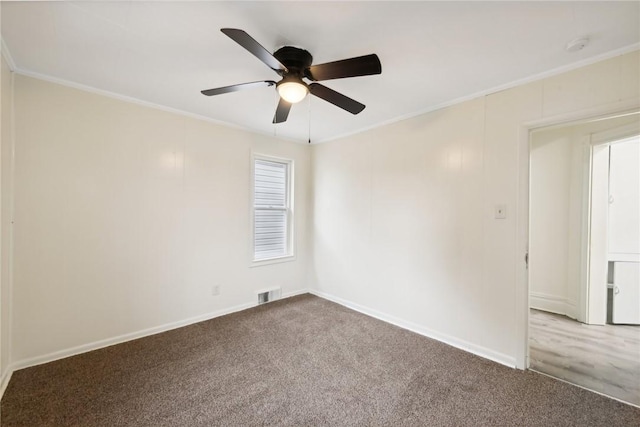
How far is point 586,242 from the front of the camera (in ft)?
10.7

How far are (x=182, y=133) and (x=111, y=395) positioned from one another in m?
2.50

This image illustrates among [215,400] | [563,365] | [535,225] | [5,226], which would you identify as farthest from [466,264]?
[5,226]

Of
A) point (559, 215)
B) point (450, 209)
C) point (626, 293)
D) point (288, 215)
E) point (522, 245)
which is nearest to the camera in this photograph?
point (522, 245)

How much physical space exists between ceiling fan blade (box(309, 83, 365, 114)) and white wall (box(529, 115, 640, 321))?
282 cm

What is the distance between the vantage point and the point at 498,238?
2.42 meters

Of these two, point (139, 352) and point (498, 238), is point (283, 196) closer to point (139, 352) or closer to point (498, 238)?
point (139, 352)

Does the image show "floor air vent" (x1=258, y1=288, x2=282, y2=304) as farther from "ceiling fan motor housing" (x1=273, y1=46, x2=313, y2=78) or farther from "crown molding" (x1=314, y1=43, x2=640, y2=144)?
"ceiling fan motor housing" (x1=273, y1=46, x2=313, y2=78)

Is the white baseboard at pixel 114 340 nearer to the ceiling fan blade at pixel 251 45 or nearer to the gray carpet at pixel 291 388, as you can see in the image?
the gray carpet at pixel 291 388

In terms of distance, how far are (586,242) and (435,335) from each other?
229 cm

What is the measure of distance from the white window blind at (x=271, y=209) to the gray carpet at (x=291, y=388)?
55.7 inches

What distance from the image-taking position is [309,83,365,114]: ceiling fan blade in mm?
1881

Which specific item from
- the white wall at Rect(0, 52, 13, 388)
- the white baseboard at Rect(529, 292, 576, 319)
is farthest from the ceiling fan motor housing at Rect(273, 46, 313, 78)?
the white baseboard at Rect(529, 292, 576, 319)

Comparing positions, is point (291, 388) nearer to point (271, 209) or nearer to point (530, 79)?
point (271, 209)

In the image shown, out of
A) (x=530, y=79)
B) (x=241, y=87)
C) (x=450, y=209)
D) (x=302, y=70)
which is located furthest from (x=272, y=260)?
(x=530, y=79)
